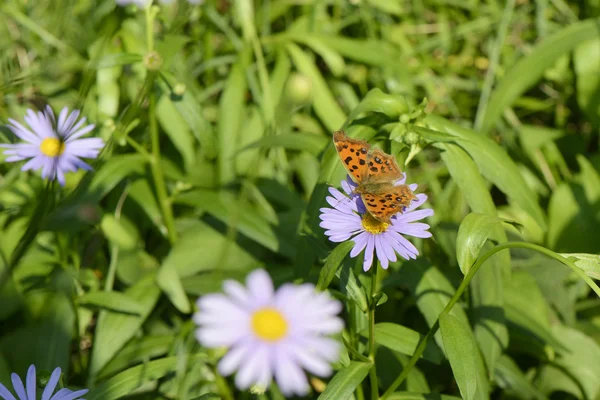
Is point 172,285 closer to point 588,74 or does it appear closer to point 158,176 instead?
point 158,176

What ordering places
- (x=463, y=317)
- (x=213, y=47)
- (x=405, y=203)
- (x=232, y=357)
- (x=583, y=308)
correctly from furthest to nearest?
(x=213, y=47) < (x=583, y=308) < (x=463, y=317) < (x=405, y=203) < (x=232, y=357)

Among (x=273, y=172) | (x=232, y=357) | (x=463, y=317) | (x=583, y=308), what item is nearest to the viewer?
(x=232, y=357)

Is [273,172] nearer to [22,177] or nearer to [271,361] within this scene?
[22,177]

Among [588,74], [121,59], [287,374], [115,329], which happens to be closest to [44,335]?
[115,329]

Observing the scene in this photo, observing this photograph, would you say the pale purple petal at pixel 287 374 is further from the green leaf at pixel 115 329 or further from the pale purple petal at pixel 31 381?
the green leaf at pixel 115 329

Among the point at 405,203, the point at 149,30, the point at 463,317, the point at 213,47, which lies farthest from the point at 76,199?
the point at 213,47

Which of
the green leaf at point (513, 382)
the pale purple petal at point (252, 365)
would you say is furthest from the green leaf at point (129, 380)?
the green leaf at point (513, 382)

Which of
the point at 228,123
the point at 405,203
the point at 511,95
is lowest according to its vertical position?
the point at 405,203
